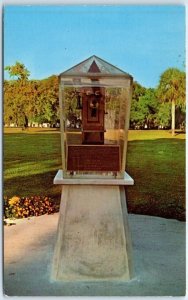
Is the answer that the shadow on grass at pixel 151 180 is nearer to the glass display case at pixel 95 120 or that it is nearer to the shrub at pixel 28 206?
the shrub at pixel 28 206

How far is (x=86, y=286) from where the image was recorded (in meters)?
3.42

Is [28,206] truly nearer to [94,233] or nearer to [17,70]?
Result: [94,233]

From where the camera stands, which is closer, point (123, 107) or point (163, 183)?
point (123, 107)

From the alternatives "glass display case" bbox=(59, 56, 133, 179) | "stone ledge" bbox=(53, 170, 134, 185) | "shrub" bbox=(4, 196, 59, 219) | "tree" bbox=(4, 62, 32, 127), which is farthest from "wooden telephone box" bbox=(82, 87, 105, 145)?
"shrub" bbox=(4, 196, 59, 219)

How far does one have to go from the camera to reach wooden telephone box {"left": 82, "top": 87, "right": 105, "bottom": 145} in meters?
3.38

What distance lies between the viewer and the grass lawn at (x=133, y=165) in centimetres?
359

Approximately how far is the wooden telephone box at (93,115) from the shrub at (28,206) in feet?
1.76

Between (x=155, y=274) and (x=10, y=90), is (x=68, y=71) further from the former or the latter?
(x=155, y=274)

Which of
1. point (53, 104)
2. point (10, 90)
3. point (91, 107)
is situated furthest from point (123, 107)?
point (10, 90)

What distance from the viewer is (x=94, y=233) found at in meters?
3.41

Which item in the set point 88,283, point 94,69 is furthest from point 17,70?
point 88,283

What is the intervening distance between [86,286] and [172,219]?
663 millimetres

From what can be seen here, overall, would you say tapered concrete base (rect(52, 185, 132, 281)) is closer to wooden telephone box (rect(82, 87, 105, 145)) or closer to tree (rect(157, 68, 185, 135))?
wooden telephone box (rect(82, 87, 105, 145))

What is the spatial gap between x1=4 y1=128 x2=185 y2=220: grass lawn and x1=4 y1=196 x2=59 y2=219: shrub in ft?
0.11
